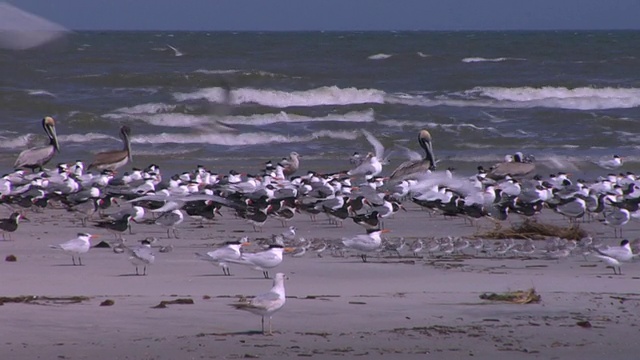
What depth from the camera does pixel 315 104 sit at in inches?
1335

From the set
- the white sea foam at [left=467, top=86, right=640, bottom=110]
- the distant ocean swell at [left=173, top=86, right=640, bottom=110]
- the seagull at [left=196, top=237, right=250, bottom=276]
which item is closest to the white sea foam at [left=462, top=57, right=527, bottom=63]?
the white sea foam at [left=467, top=86, right=640, bottom=110]

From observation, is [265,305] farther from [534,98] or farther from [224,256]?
[534,98]

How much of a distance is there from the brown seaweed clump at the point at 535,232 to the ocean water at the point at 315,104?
533 cm

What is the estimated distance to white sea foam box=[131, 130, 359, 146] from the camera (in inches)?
990

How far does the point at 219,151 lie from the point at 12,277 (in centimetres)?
1410

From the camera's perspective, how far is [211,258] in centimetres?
995

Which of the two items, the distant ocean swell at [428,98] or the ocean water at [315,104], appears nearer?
the ocean water at [315,104]

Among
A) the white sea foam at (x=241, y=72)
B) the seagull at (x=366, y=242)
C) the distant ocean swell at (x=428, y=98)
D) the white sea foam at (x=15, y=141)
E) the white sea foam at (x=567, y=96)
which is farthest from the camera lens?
the white sea foam at (x=241, y=72)

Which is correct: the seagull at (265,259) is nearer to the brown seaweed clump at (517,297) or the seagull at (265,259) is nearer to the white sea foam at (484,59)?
the brown seaweed clump at (517,297)

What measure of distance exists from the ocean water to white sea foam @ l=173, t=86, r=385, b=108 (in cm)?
6

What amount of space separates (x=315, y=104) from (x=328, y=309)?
84.6ft

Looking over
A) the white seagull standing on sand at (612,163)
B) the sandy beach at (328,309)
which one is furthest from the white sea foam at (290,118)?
the sandy beach at (328,309)

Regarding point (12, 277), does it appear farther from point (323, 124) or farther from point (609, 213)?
point (323, 124)

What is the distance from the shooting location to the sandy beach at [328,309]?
282 inches
